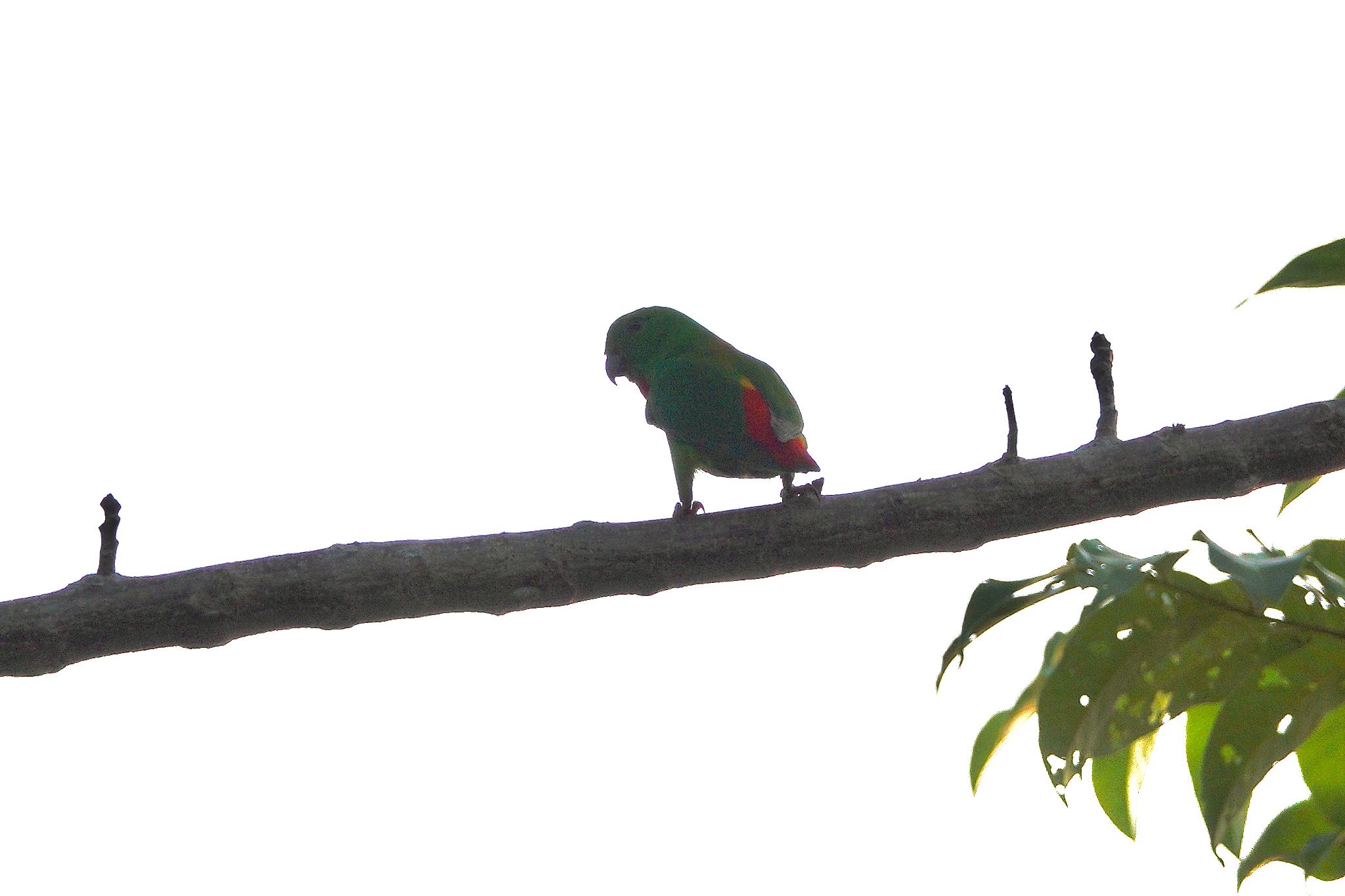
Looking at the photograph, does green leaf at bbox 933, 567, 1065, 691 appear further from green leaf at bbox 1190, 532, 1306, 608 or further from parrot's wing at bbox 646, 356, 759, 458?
parrot's wing at bbox 646, 356, 759, 458

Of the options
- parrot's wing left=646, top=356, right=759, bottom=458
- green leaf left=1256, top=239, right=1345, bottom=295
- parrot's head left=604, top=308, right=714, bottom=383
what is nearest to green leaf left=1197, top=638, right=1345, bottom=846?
green leaf left=1256, top=239, right=1345, bottom=295

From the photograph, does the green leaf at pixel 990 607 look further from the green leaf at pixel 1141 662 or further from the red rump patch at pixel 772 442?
the red rump patch at pixel 772 442

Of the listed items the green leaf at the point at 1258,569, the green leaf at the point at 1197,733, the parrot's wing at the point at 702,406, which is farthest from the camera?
the parrot's wing at the point at 702,406

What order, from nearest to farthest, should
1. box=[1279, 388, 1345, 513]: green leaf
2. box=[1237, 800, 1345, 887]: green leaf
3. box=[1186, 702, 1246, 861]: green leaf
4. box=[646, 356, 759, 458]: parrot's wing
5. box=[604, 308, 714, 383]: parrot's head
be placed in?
1. box=[1237, 800, 1345, 887]: green leaf
2. box=[1186, 702, 1246, 861]: green leaf
3. box=[1279, 388, 1345, 513]: green leaf
4. box=[646, 356, 759, 458]: parrot's wing
5. box=[604, 308, 714, 383]: parrot's head

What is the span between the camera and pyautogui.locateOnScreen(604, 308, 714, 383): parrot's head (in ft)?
13.7

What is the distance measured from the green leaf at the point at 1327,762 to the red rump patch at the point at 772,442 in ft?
5.31

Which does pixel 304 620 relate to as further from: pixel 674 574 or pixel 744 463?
pixel 744 463

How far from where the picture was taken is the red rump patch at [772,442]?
10.6 ft

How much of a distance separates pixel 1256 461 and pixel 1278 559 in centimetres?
121

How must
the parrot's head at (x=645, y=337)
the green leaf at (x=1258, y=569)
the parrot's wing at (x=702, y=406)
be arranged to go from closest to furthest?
the green leaf at (x=1258, y=569)
the parrot's wing at (x=702, y=406)
the parrot's head at (x=645, y=337)

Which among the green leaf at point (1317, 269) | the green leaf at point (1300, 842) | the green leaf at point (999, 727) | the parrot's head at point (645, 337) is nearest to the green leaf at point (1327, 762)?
the green leaf at point (1300, 842)

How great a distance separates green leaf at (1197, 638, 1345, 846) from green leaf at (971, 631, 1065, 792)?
27 centimetres

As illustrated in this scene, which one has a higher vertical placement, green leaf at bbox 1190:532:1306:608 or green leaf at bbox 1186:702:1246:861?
green leaf at bbox 1190:532:1306:608

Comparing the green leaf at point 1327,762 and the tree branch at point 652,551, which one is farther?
the tree branch at point 652,551
